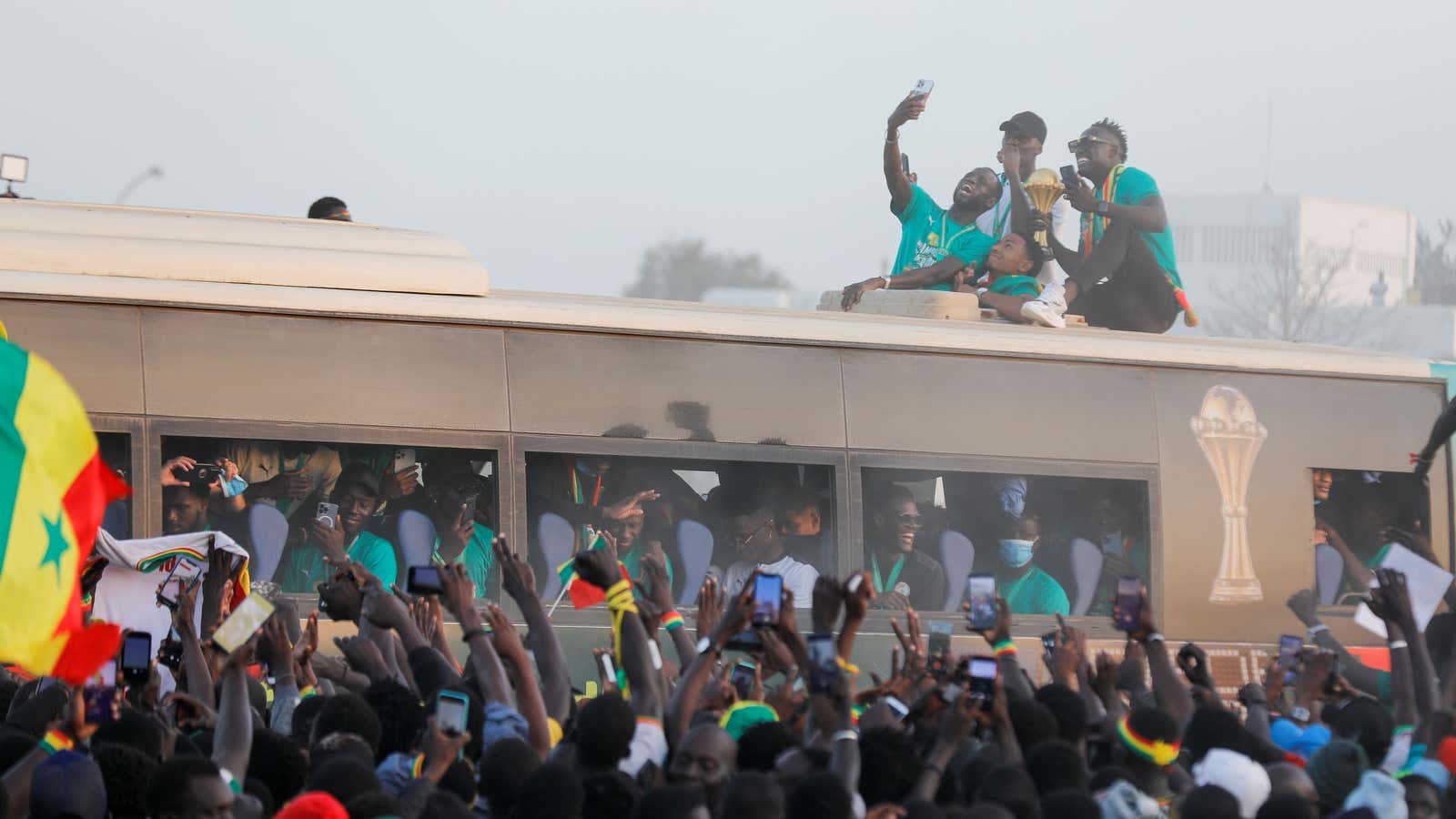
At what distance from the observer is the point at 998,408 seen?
1072 cm

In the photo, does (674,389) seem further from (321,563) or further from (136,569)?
(136,569)

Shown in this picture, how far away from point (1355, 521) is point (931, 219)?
10.2ft

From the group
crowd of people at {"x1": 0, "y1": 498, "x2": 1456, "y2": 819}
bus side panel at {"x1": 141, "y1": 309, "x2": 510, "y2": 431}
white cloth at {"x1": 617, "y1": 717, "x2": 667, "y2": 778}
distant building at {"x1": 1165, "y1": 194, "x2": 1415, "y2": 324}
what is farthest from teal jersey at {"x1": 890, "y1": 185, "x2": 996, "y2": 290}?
distant building at {"x1": 1165, "y1": 194, "x2": 1415, "y2": 324}

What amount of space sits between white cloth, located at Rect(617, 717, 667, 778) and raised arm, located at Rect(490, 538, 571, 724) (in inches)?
26.1

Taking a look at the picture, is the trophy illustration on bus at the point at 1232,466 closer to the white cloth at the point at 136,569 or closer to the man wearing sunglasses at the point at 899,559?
the man wearing sunglasses at the point at 899,559

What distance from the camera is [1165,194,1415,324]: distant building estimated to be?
234 ft

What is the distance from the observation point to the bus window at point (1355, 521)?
37.5 feet

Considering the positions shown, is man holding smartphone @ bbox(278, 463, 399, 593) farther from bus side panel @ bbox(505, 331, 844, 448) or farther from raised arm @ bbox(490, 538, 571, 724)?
raised arm @ bbox(490, 538, 571, 724)

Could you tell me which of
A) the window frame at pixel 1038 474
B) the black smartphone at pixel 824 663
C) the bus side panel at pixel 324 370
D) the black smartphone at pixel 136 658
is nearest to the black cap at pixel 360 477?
the bus side panel at pixel 324 370

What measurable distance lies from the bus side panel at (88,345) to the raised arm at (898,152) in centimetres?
517

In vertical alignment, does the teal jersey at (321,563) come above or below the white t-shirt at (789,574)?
above

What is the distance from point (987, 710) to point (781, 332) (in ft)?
17.4

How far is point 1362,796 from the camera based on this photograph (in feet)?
15.6

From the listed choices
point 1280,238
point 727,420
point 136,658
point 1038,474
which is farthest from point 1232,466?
point 1280,238
